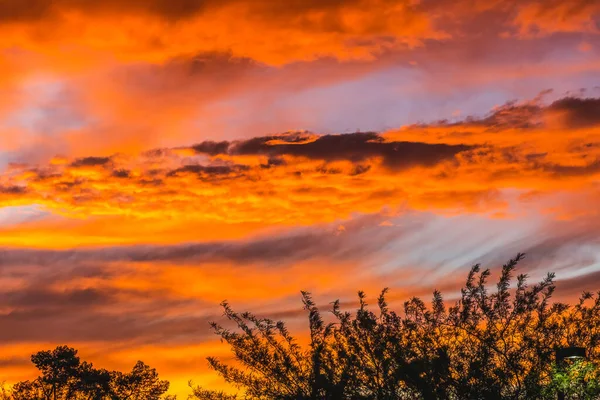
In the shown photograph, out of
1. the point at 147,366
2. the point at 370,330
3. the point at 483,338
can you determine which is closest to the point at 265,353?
the point at 370,330

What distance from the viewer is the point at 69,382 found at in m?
62.8

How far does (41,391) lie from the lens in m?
63.7

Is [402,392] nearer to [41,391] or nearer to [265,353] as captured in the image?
[265,353]

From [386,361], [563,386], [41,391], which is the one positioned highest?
[41,391]

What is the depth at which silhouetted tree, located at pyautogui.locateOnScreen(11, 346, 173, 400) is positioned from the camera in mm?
62000

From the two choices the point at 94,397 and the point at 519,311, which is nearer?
the point at 519,311

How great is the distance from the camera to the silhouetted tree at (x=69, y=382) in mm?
62000

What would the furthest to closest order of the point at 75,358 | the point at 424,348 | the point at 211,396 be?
the point at 75,358 → the point at 211,396 → the point at 424,348

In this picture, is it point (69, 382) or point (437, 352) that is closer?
point (437, 352)

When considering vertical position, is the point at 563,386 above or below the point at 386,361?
below

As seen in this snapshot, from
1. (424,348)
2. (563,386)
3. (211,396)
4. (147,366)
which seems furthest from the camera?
(147,366)

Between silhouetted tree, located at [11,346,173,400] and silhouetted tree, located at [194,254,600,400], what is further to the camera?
silhouetted tree, located at [11,346,173,400]

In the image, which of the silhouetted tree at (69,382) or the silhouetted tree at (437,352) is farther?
the silhouetted tree at (69,382)

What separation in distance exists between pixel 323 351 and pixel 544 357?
232 inches
